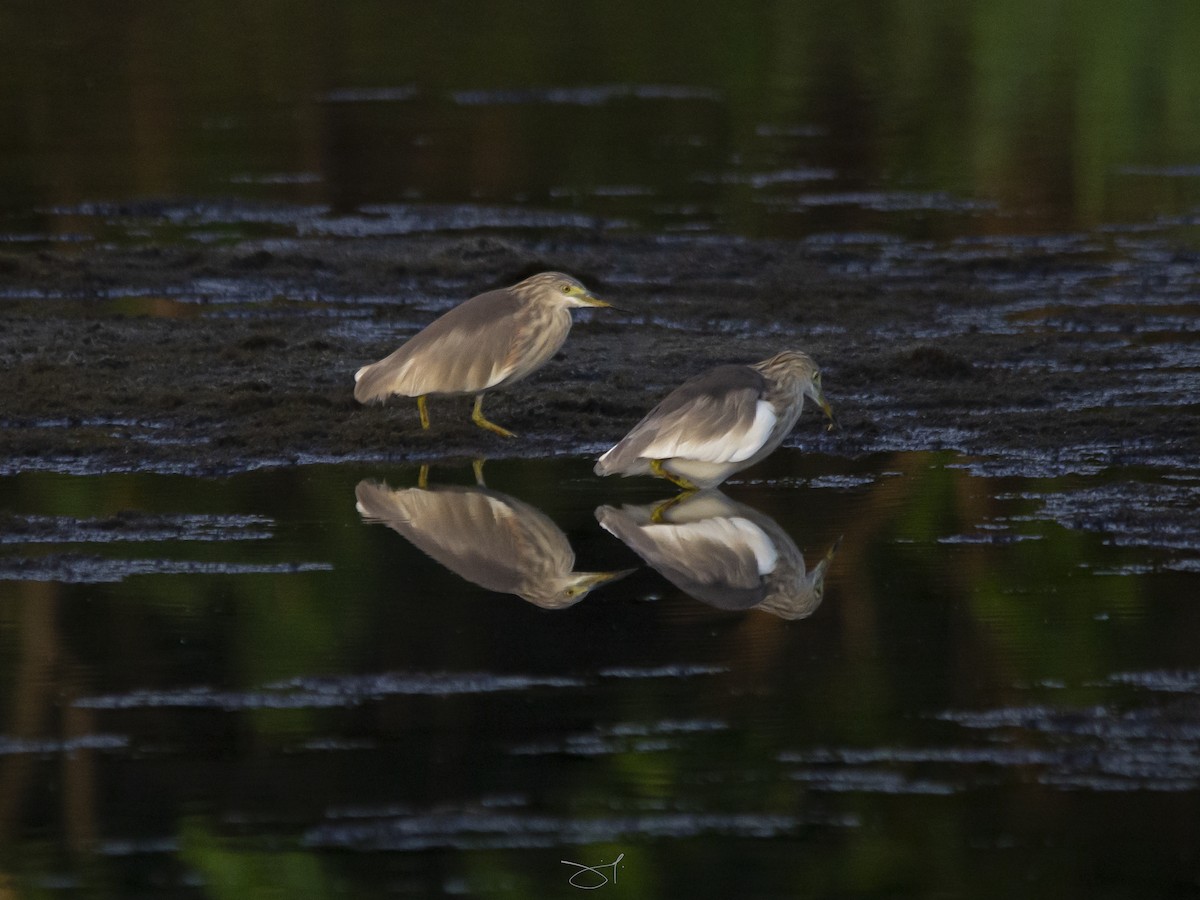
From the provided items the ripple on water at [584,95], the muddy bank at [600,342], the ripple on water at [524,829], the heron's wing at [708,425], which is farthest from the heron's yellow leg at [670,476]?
the ripple on water at [584,95]

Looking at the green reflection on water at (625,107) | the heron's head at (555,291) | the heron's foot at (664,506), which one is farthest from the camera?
the green reflection on water at (625,107)

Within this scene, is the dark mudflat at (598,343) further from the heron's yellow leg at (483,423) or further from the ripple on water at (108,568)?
the ripple on water at (108,568)

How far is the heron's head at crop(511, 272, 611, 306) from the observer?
8.97m

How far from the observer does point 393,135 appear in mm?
17750

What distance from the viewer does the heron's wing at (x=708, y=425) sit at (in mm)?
7551

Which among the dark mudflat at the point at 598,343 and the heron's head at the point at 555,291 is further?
the heron's head at the point at 555,291

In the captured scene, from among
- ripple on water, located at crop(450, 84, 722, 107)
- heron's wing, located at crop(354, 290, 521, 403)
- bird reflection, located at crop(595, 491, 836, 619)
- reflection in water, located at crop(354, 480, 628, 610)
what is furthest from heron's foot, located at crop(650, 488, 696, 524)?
ripple on water, located at crop(450, 84, 722, 107)

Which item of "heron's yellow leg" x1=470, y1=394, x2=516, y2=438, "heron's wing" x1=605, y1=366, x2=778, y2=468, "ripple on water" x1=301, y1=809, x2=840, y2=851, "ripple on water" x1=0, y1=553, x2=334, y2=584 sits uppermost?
"heron's wing" x1=605, y1=366, x2=778, y2=468

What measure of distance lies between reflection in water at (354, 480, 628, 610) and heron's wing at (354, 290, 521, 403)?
2.87 ft

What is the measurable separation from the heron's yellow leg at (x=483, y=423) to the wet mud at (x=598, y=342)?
0.04m

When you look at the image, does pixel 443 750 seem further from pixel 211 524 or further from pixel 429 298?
pixel 429 298

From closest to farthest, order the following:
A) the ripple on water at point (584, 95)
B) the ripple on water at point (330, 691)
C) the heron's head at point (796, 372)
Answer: the ripple on water at point (330, 691) → the heron's head at point (796, 372) → the ripple on water at point (584, 95)

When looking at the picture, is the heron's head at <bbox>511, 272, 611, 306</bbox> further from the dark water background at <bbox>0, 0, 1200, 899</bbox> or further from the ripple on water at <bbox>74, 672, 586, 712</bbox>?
the ripple on water at <bbox>74, 672, 586, 712</bbox>

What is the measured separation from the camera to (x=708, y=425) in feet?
24.8
